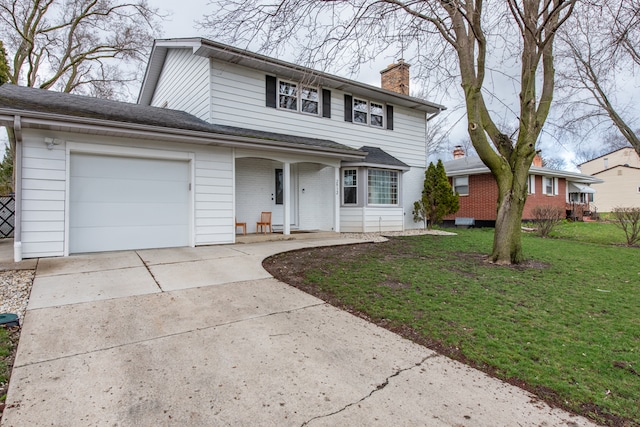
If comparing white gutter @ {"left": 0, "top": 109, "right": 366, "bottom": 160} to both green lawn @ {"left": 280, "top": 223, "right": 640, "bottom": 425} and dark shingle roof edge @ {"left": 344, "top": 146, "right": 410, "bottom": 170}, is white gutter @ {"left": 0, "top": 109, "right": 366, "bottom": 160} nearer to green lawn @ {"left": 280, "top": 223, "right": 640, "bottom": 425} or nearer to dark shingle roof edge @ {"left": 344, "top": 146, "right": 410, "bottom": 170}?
dark shingle roof edge @ {"left": 344, "top": 146, "right": 410, "bottom": 170}

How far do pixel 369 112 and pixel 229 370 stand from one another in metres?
11.9

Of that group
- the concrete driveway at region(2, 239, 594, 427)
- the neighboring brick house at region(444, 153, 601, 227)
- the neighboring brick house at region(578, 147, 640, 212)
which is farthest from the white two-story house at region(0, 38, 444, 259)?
the neighboring brick house at region(578, 147, 640, 212)

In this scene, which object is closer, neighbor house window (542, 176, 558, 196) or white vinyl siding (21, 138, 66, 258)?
white vinyl siding (21, 138, 66, 258)

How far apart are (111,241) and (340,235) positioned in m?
6.37

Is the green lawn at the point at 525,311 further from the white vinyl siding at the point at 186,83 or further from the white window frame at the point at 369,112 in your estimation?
the white window frame at the point at 369,112

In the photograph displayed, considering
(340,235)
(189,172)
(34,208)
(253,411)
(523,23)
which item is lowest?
(253,411)

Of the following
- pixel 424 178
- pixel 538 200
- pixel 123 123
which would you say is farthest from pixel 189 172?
pixel 538 200

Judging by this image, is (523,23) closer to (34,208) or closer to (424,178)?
(424,178)

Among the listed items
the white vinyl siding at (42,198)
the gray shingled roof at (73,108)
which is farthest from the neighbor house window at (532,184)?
the white vinyl siding at (42,198)

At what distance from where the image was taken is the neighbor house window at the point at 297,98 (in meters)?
10.6

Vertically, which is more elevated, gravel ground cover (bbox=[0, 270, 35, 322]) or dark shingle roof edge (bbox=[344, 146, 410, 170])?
dark shingle roof edge (bbox=[344, 146, 410, 170])

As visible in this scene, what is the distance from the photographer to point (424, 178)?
1448 cm

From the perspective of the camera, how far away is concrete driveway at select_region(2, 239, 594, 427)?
2105 millimetres

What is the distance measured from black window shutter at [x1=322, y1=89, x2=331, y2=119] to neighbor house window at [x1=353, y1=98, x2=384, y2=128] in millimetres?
1291
